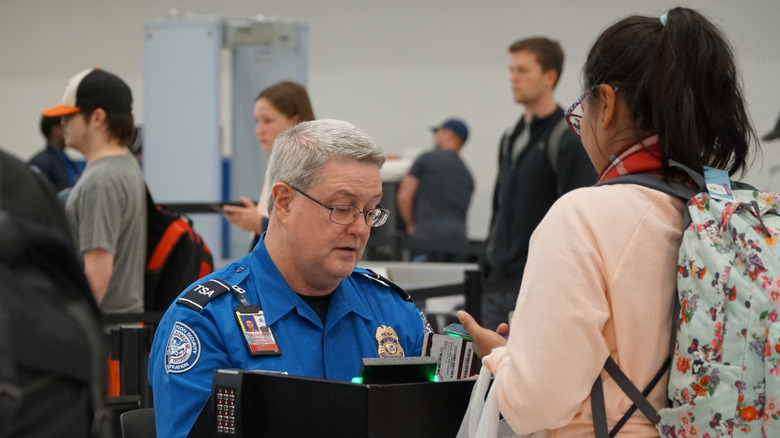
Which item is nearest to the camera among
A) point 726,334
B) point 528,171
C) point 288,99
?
point 726,334

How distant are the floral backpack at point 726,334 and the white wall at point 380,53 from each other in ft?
28.5

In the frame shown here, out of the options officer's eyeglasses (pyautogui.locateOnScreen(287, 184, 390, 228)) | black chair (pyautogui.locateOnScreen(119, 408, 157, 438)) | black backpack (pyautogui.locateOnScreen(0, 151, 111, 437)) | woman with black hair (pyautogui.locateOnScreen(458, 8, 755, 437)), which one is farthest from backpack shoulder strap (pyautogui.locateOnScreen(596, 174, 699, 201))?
black chair (pyautogui.locateOnScreen(119, 408, 157, 438))

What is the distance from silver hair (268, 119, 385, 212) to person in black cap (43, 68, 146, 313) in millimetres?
1322

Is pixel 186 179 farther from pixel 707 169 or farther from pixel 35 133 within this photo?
pixel 35 133

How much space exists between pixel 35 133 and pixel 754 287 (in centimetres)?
1081

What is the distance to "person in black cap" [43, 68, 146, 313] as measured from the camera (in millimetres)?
3094

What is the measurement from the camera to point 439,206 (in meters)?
7.27

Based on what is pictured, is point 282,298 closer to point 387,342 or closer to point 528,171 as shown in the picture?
point 387,342

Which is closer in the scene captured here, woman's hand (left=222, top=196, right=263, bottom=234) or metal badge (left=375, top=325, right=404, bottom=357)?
metal badge (left=375, top=325, right=404, bottom=357)

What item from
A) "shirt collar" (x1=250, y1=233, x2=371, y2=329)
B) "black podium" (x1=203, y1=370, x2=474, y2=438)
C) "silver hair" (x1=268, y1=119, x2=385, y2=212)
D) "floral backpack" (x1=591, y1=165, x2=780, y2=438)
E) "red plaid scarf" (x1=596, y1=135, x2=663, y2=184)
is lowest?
"black podium" (x1=203, y1=370, x2=474, y2=438)

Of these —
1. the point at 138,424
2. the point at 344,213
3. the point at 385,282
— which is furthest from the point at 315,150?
the point at 138,424

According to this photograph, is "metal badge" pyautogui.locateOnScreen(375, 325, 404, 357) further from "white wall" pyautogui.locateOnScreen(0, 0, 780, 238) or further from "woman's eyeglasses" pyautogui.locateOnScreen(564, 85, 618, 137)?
"white wall" pyautogui.locateOnScreen(0, 0, 780, 238)

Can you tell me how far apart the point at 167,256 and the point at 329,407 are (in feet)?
5.98

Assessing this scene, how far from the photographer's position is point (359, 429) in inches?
58.1
